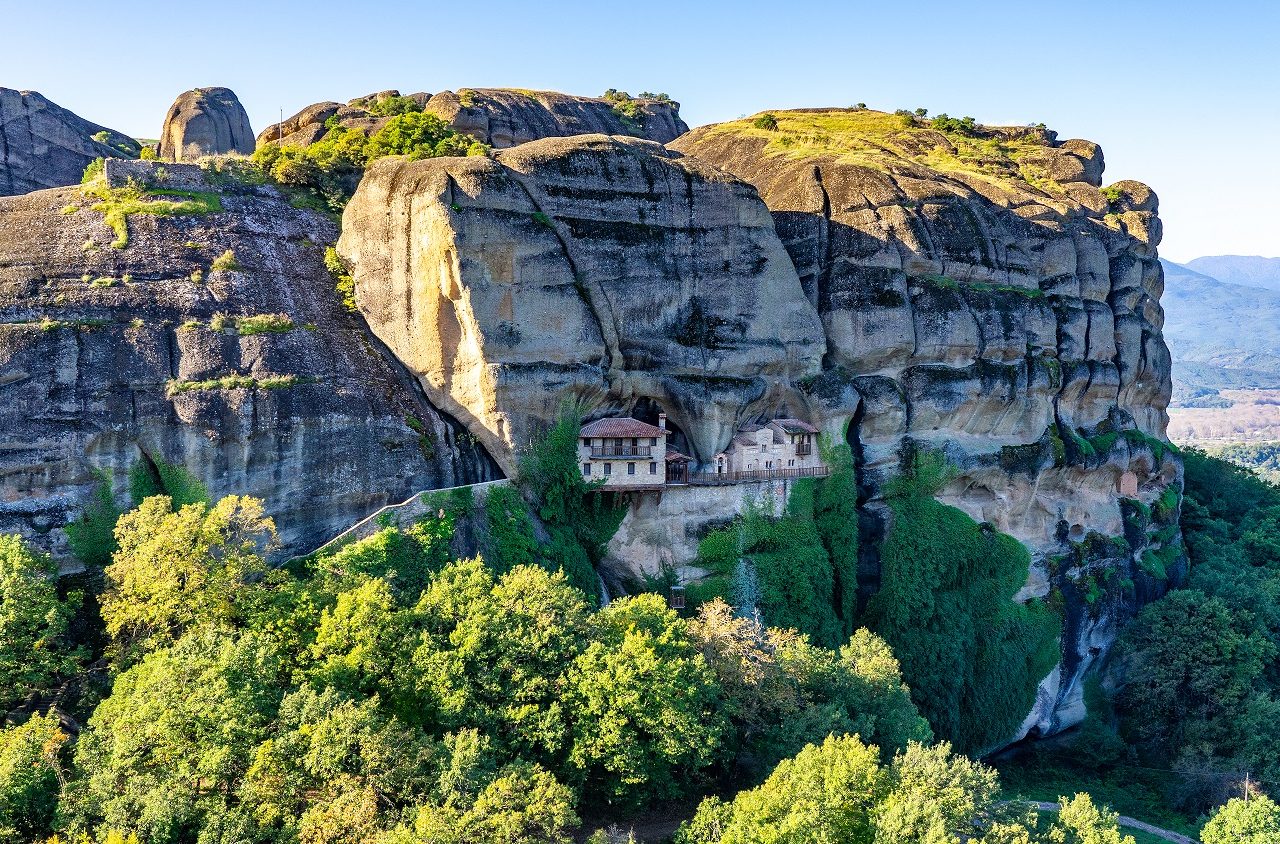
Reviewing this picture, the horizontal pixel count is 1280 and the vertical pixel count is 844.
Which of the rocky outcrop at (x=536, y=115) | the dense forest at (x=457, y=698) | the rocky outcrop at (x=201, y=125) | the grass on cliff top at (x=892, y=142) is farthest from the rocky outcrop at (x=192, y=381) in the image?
the rocky outcrop at (x=201, y=125)

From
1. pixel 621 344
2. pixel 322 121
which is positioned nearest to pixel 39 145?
pixel 322 121

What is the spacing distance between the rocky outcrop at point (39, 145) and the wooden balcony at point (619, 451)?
137 ft

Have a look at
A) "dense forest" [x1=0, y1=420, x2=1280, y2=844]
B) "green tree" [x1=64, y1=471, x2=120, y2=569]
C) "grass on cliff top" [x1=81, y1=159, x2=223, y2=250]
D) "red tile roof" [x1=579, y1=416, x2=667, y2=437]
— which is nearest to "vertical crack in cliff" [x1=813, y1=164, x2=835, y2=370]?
"dense forest" [x1=0, y1=420, x2=1280, y2=844]

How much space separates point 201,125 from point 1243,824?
221 feet

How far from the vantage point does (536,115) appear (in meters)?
62.1

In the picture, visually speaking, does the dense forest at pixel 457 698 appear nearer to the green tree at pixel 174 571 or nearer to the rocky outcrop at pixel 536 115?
the green tree at pixel 174 571

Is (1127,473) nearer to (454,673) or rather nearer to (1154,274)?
(1154,274)

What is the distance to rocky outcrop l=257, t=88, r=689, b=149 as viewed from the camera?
53719 mm

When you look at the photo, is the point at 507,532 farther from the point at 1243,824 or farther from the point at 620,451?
the point at 1243,824

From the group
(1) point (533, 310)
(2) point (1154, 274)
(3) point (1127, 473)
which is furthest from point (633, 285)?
(2) point (1154, 274)

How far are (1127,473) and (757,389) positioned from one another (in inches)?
899

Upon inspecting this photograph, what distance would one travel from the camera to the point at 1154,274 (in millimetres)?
56812

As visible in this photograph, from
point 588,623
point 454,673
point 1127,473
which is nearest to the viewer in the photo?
point 454,673

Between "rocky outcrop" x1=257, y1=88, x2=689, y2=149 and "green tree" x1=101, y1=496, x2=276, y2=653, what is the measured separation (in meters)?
27.0
